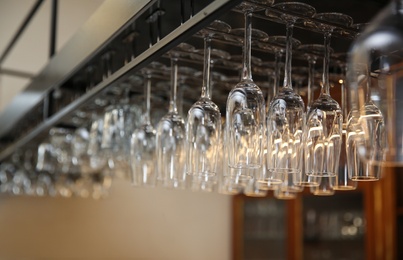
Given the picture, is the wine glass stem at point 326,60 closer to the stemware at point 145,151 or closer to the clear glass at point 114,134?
the stemware at point 145,151

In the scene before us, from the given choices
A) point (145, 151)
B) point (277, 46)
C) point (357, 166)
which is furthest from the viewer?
point (145, 151)

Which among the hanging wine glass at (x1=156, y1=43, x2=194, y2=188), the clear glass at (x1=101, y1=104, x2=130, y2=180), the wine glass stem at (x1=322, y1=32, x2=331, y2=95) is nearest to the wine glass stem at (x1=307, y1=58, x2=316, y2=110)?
the wine glass stem at (x1=322, y1=32, x2=331, y2=95)

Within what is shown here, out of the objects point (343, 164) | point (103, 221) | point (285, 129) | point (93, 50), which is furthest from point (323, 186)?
point (103, 221)

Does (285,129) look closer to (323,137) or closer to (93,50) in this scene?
(323,137)

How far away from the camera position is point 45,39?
4727 millimetres

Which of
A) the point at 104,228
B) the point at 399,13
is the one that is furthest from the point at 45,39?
the point at 399,13

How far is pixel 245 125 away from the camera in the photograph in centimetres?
103

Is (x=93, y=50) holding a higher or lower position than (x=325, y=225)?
higher

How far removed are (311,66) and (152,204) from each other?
3753mm

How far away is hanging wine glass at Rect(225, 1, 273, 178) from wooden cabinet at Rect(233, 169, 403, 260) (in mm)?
2541

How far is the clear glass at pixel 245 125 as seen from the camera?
1017 millimetres

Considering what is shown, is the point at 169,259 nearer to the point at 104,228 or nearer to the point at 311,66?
the point at 104,228

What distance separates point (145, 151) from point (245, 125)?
1.61ft

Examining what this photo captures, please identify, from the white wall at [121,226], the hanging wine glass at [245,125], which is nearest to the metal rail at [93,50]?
the hanging wine glass at [245,125]
